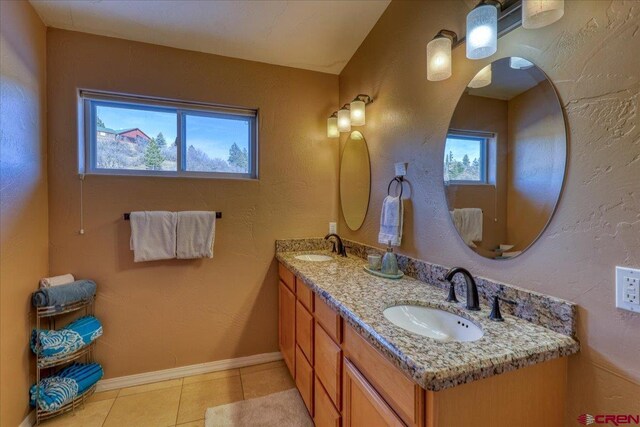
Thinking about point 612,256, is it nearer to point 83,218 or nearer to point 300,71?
point 300,71

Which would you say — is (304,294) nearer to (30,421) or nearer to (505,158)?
(505,158)

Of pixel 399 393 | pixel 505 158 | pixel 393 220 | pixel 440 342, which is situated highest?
pixel 505 158

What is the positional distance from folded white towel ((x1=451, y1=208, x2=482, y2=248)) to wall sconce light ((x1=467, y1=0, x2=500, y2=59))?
0.64 metres

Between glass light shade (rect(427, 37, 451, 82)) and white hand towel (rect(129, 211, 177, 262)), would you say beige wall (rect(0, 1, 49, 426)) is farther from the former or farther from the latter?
glass light shade (rect(427, 37, 451, 82))

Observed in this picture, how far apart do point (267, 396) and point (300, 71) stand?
247cm

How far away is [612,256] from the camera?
0.84 metres

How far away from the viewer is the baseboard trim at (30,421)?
5.30ft

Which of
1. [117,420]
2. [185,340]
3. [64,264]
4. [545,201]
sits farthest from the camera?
[185,340]

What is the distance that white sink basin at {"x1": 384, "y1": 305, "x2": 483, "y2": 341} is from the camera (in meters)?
1.13

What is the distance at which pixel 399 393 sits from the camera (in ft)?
2.79

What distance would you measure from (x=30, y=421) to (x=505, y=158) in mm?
2848

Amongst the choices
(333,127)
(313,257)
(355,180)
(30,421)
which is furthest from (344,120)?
(30,421)

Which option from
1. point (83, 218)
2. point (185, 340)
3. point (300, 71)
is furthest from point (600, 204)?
point (83, 218)

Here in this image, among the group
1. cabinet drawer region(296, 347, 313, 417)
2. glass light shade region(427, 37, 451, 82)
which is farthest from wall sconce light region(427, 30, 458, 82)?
cabinet drawer region(296, 347, 313, 417)
